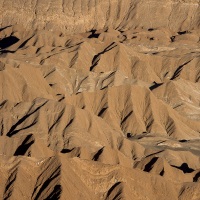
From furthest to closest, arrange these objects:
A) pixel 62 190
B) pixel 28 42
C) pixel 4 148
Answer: pixel 28 42 → pixel 4 148 → pixel 62 190

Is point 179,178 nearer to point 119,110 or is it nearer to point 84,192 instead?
point 84,192

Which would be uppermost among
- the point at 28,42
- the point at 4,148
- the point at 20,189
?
the point at 20,189

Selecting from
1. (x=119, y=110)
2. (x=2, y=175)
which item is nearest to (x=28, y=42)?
(x=119, y=110)

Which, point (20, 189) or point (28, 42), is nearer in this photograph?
point (20, 189)

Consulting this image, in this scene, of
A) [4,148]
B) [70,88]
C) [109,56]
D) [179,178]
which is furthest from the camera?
[109,56]

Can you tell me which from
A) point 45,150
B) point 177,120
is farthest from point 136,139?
point 45,150

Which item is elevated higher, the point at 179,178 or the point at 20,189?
the point at 20,189
